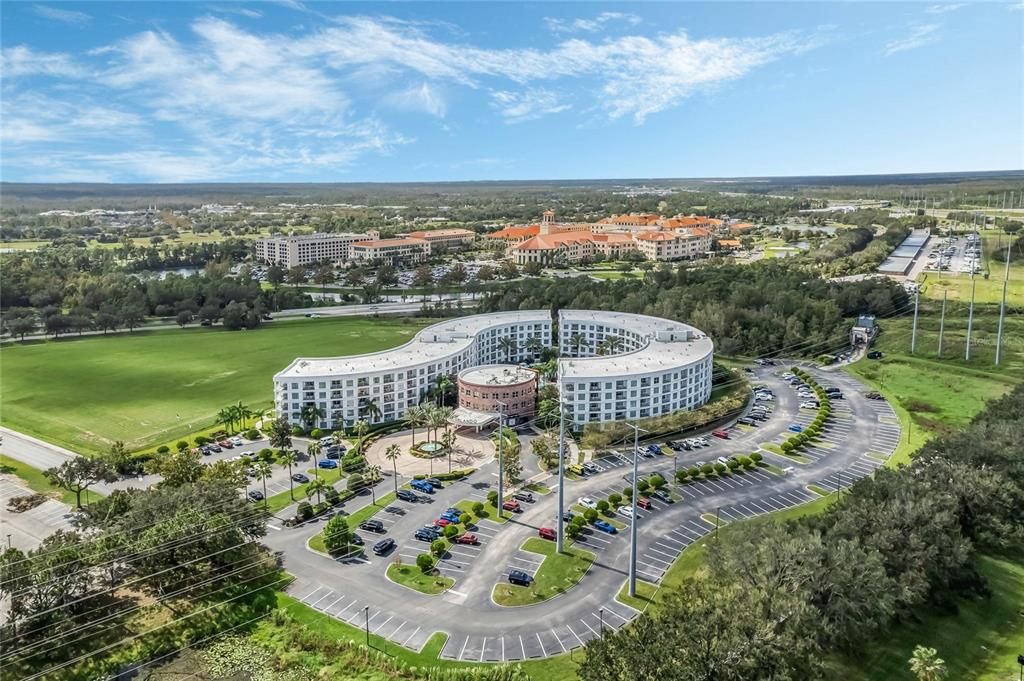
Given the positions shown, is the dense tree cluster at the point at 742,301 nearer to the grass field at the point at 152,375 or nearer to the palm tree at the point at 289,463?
the grass field at the point at 152,375

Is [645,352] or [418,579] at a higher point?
[645,352]

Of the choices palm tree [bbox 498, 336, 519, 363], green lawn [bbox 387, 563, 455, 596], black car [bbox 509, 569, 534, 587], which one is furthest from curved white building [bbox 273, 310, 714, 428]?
black car [bbox 509, 569, 534, 587]

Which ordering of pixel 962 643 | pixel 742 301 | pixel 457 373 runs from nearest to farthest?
pixel 962 643
pixel 457 373
pixel 742 301

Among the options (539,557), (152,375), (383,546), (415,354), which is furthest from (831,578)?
(152,375)

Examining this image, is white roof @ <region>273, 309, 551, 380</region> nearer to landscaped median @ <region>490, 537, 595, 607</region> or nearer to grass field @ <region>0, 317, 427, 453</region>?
grass field @ <region>0, 317, 427, 453</region>

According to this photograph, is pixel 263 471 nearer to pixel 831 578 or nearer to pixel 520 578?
pixel 520 578

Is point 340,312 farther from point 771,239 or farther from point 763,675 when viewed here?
point 771,239
